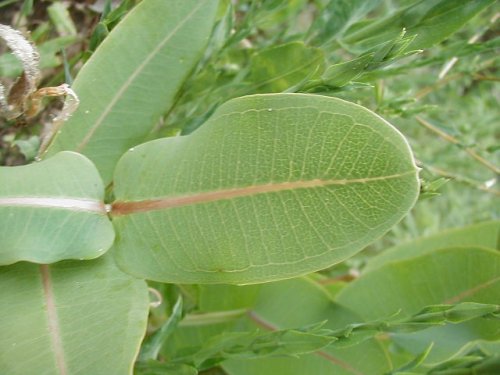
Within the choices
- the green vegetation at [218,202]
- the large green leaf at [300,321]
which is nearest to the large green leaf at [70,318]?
the green vegetation at [218,202]

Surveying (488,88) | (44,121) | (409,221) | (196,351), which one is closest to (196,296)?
(196,351)

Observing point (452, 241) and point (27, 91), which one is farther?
point (452, 241)

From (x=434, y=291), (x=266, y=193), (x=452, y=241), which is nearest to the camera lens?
(x=266, y=193)

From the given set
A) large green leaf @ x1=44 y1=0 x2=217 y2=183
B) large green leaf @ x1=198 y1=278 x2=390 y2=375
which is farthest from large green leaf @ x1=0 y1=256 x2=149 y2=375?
large green leaf @ x1=198 y1=278 x2=390 y2=375

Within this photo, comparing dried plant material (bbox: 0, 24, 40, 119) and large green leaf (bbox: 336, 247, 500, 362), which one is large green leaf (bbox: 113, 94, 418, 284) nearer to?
dried plant material (bbox: 0, 24, 40, 119)

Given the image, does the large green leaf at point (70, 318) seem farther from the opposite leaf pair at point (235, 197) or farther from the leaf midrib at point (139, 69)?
the leaf midrib at point (139, 69)

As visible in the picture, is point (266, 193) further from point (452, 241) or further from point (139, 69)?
point (452, 241)

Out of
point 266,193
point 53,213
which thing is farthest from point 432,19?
point 53,213
